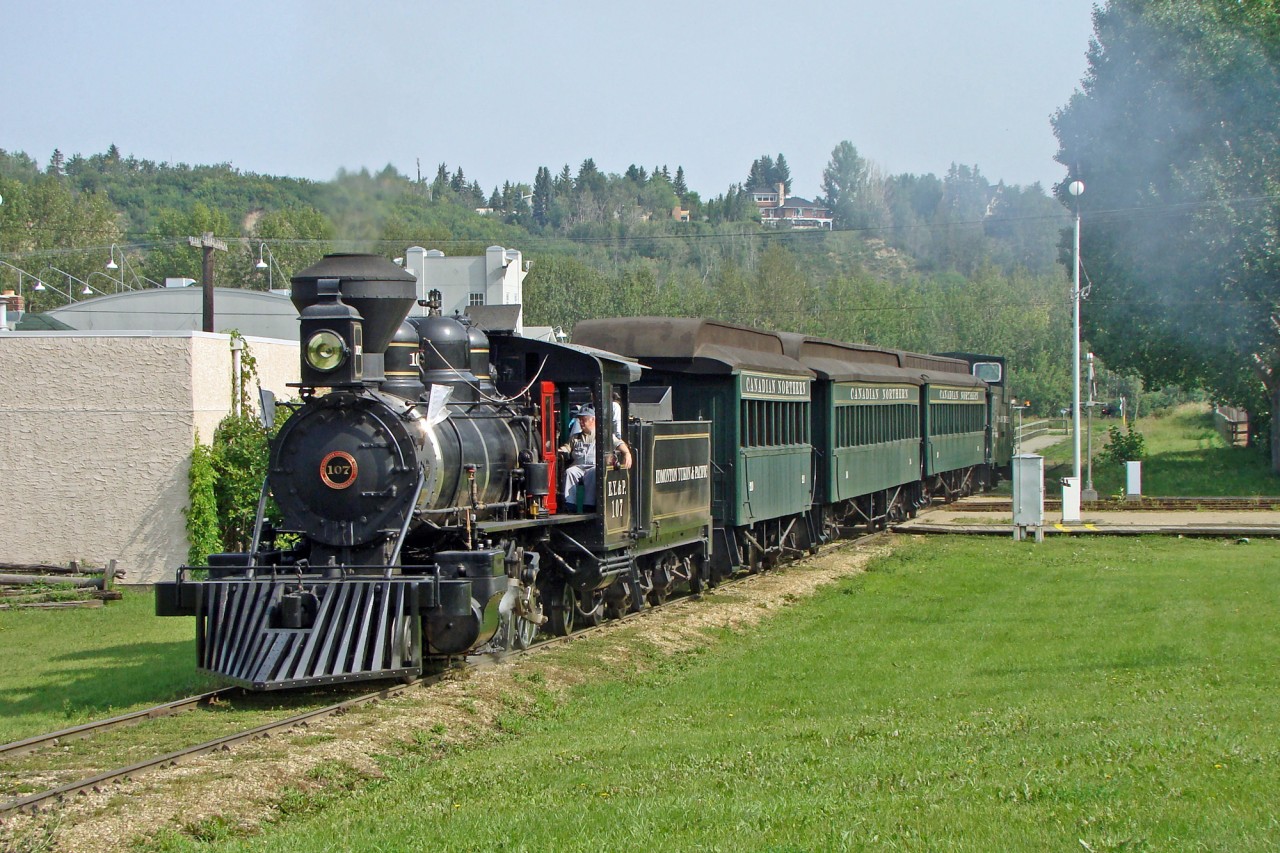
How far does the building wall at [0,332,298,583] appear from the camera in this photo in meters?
20.6

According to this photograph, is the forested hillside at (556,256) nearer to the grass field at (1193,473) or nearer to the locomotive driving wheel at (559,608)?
the locomotive driving wheel at (559,608)

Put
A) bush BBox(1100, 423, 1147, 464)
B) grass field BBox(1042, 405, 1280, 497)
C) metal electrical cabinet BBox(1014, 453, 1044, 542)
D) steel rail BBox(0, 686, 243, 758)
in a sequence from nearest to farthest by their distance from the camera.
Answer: steel rail BBox(0, 686, 243, 758) → metal electrical cabinet BBox(1014, 453, 1044, 542) → grass field BBox(1042, 405, 1280, 497) → bush BBox(1100, 423, 1147, 464)

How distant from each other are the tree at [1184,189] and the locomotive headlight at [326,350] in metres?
26.7

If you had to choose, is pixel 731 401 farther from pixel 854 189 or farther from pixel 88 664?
pixel 854 189

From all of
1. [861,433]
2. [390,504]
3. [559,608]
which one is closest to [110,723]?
→ [390,504]

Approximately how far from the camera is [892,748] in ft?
27.0

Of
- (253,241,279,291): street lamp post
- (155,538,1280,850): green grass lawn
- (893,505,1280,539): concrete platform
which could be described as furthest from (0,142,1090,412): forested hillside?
(893,505,1280,539): concrete platform

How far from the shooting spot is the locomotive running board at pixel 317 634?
10.1m

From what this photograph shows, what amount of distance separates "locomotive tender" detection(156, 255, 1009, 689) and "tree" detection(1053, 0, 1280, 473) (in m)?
19.8

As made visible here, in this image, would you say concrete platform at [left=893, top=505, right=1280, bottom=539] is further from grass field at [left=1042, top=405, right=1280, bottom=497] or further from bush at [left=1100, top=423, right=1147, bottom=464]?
bush at [left=1100, top=423, right=1147, bottom=464]

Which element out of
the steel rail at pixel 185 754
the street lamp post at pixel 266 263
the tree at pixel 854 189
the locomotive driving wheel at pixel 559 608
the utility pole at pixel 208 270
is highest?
the tree at pixel 854 189

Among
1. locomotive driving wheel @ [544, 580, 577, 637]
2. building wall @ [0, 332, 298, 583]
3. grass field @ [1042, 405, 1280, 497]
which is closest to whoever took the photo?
locomotive driving wheel @ [544, 580, 577, 637]

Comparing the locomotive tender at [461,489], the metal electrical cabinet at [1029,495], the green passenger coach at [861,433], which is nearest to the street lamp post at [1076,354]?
the green passenger coach at [861,433]

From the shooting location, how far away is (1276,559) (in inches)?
786
